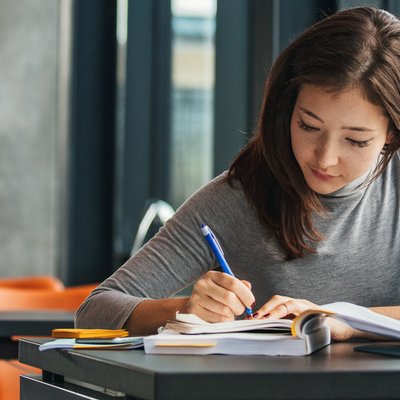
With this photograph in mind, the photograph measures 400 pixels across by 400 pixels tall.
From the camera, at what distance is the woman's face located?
1896 millimetres

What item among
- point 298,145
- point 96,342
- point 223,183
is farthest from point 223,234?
point 96,342

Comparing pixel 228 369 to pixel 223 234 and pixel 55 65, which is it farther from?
pixel 55 65

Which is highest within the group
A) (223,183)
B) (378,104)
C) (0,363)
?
(378,104)

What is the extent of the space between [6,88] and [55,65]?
1.11 ft

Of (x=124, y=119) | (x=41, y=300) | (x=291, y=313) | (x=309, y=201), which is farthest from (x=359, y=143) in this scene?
(x=124, y=119)

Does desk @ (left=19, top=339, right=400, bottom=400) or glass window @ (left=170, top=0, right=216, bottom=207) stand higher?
glass window @ (left=170, top=0, right=216, bottom=207)

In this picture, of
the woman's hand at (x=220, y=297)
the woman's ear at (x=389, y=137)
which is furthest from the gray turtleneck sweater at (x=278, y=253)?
the woman's hand at (x=220, y=297)

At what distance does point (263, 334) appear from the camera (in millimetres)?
1444

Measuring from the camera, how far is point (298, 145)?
195cm

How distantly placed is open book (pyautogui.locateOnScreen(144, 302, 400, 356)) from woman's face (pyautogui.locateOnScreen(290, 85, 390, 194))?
452 millimetres

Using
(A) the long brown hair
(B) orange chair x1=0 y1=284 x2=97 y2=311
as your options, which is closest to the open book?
(A) the long brown hair

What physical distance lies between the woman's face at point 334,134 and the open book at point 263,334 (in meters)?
0.45

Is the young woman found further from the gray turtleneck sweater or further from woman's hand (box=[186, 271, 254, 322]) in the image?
woman's hand (box=[186, 271, 254, 322])

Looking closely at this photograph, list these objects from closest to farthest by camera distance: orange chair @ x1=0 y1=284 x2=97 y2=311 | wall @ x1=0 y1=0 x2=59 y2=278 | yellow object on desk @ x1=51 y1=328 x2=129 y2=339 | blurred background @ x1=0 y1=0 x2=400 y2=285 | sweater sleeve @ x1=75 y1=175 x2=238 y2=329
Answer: yellow object on desk @ x1=51 y1=328 x2=129 y2=339
sweater sleeve @ x1=75 y1=175 x2=238 y2=329
orange chair @ x1=0 y1=284 x2=97 y2=311
blurred background @ x1=0 y1=0 x2=400 y2=285
wall @ x1=0 y1=0 x2=59 y2=278
